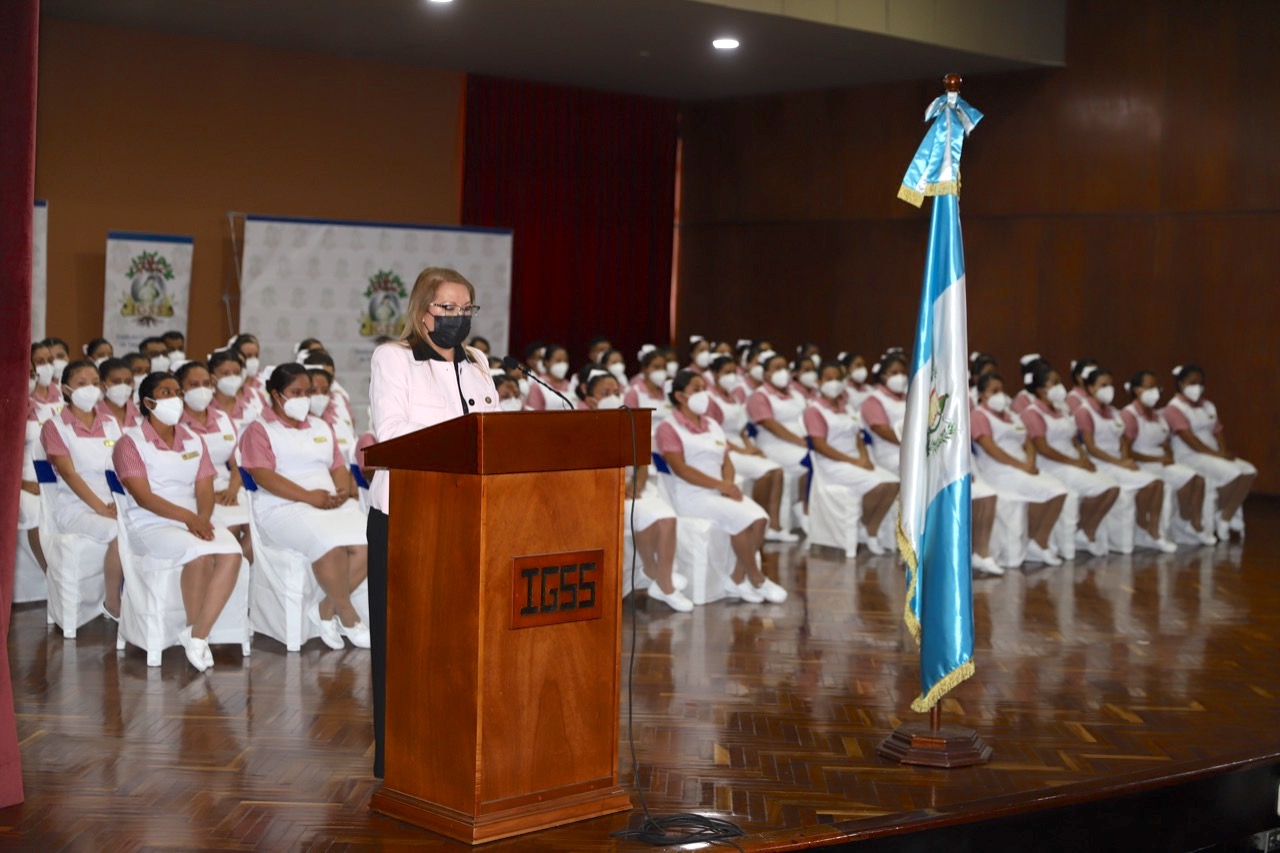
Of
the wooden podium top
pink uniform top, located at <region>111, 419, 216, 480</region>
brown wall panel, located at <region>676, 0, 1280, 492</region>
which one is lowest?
pink uniform top, located at <region>111, 419, 216, 480</region>

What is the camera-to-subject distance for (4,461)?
3992 millimetres

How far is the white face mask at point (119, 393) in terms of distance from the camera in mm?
7016

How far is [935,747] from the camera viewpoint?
15.3 feet

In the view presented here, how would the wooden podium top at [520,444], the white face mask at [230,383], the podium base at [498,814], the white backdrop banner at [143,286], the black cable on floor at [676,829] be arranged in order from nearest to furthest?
the wooden podium top at [520,444]
the podium base at [498,814]
the black cable on floor at [676,829]
the white face mask at [230,383]
the white backdrop banner at [143,286]

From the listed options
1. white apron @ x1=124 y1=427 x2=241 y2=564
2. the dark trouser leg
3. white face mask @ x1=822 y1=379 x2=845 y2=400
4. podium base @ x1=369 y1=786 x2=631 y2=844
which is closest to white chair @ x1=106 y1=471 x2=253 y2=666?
white apron @ x1=124 y1=427 x2=241 y2=564

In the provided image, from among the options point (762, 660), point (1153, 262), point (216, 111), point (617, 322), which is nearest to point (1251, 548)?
point (1153, 262)

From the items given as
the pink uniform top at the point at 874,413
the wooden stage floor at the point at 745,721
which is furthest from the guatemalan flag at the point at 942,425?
the pink uniform top at the point at 874,413

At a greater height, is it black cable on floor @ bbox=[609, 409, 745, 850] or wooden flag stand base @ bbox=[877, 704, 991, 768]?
wooden flag stand base @ bbox=[877, 704, 991, 768]

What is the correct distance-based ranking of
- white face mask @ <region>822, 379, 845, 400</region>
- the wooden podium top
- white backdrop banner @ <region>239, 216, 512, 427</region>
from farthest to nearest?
white backdrop banner @ <region>239, 216, 512, 427</region>
white face mask @ <region>822, 379, 845, 400</region>
the wooden podium top

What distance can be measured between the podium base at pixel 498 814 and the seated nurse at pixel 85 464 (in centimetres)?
300

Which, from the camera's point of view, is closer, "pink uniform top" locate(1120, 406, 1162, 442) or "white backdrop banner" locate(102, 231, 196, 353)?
"pink uniform top" locate(1120, 406, 1162, 442)

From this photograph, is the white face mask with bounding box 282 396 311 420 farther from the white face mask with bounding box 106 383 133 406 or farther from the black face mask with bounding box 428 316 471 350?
the black face mask with bounding box 428 316 471 350

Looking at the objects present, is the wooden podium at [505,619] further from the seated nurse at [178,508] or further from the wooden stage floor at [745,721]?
the seated nurse at [178,508]

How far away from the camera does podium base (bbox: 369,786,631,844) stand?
3.60 m
